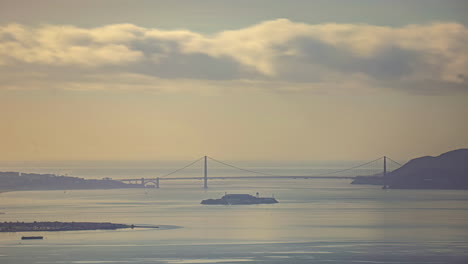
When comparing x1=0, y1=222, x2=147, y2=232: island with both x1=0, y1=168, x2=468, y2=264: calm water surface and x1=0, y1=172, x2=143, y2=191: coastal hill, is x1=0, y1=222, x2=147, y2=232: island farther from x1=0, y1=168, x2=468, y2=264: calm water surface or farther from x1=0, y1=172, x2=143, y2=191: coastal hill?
x1=0, y1=172, x2=143, y2=191: coastal hill

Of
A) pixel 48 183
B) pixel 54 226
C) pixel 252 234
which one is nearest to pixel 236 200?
pixel 54 226

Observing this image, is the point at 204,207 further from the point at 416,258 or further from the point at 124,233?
the point at 416,258

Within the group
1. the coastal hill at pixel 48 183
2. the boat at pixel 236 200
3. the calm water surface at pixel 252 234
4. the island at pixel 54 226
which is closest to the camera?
the calm water surface at pixel 252 234

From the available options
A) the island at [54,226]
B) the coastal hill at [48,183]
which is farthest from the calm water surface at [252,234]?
the coastal hill at [48,183]

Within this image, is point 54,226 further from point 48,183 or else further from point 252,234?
point 48,183

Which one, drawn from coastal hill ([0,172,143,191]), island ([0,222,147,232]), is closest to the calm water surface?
island ([0,222,147,232])

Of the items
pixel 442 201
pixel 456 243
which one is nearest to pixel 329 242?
pixel 456 243

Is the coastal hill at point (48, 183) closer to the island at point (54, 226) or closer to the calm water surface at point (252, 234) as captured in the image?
the calm water surface at point (252, 234)
